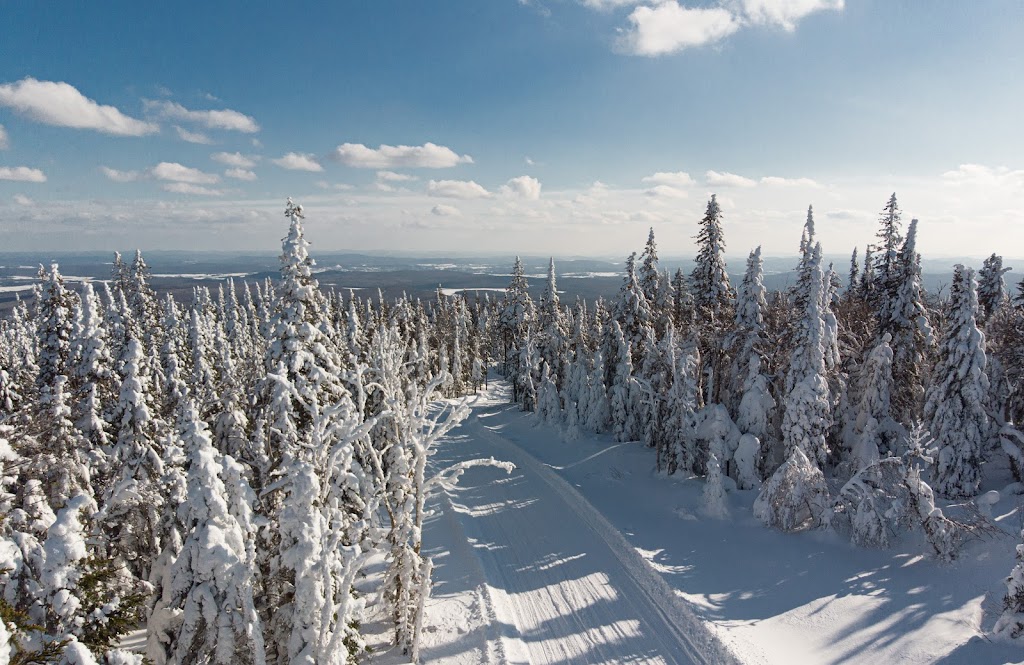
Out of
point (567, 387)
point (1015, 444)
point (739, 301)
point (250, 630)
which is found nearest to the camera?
point (250, 630)

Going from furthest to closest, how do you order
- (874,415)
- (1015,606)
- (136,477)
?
(874,415)
(136,477)
(1015,606)

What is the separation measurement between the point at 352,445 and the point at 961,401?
22711 mm

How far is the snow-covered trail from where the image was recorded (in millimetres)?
14109

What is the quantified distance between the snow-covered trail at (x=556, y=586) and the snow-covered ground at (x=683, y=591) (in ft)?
0.18

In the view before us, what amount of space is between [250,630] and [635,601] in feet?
38.0

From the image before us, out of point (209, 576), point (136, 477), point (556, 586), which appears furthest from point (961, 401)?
point (136, 477)

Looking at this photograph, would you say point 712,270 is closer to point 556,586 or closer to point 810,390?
point 810,390

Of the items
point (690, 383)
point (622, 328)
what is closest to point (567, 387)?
point (622, 328)

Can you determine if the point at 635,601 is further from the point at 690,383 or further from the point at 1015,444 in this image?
the point at 1015,444

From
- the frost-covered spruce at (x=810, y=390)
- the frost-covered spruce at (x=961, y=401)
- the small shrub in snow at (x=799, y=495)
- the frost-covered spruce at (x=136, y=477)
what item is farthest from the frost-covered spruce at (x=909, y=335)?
the frost-covered spruce at (x=136, y=477)

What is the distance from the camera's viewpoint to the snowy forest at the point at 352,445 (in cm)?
931

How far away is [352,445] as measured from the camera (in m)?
12.4

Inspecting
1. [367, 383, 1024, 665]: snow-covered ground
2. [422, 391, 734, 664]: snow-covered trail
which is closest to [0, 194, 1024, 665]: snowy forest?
[367, 383, 1024, 665]: snow-covered ground

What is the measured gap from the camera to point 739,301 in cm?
2556
